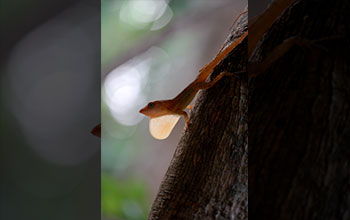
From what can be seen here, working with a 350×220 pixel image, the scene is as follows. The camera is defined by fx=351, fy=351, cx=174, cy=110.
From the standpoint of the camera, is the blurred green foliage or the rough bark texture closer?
the rough bark texture

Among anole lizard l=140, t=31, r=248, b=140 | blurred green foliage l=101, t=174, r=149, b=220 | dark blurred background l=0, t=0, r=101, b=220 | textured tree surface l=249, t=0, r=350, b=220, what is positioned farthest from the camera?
dark blurred background l=0, t=0, r=101, b=220

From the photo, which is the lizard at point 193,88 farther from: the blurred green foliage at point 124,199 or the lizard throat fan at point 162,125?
the blurred green foliage at point 124,199

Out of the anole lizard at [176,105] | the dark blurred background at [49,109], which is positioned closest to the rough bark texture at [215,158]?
the anole lizard at [176,105]

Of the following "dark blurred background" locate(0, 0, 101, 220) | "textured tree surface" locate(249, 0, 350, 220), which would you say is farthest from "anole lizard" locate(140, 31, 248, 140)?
"dark blurred background" locate(0, 0, 101, 220)

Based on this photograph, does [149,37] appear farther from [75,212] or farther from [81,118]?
[75,212]

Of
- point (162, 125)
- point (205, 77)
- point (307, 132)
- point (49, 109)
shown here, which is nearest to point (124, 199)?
point (162, 125)

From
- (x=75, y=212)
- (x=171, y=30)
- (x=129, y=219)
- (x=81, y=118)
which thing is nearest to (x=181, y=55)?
(x=171, y=30)

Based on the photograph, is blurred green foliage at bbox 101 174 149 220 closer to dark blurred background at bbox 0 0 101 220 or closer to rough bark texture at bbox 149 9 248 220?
rough bark texture at bbox 149 9 248 220
